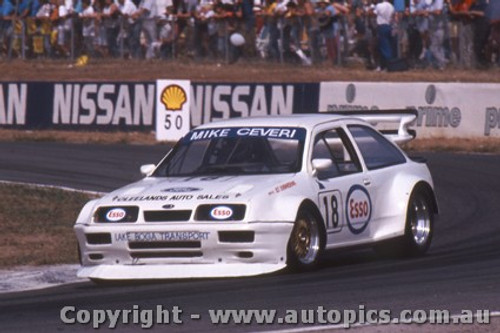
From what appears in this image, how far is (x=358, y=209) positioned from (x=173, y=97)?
12.9 metres

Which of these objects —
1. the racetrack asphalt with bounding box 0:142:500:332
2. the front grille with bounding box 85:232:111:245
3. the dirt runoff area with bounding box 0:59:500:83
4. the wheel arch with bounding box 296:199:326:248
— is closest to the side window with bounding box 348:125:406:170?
the racetrack asphalt with bounding box 0:142:500:332

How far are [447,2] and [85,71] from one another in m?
9.49

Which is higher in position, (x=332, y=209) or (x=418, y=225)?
(x=332, y=209)

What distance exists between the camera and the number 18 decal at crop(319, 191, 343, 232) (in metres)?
11.1

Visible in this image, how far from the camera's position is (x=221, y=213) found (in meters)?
10.4

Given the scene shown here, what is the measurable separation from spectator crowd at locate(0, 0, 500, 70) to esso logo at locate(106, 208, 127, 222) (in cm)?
1685

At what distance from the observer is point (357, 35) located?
28062mm

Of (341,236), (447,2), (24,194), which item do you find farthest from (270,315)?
(447,2)

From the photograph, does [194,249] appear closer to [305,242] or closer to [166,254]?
[166,254]

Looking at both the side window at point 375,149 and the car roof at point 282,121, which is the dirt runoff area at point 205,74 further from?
the car roof at point 282,121

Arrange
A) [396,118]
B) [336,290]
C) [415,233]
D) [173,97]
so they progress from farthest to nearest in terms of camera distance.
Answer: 1. [173,97]
2. [396,118]
3. [415,233]
4. [336,290]

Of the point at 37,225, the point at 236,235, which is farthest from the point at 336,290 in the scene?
the point at 37,225

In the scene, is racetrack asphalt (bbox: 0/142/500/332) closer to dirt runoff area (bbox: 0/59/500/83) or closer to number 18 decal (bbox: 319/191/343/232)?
number 18 decal (bbox: 319/191/343/232)

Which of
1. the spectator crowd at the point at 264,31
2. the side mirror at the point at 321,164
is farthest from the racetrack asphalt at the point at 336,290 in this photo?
the spectator crowd at the point at 264,31
